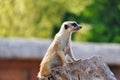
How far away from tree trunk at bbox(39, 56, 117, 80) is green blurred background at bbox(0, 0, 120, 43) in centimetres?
1087

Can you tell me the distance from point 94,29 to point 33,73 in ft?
20.7

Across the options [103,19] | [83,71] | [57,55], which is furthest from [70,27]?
[103,19]

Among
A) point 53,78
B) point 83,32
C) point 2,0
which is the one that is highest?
point 83,32

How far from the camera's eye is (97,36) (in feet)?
66.2

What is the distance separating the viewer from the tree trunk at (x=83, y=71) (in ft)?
18.7

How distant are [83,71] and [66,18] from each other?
14.7 metres

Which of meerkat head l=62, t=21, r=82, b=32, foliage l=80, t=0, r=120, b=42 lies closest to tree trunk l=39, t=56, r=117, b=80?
meerkat head l=62, t=21, r=82, b=32

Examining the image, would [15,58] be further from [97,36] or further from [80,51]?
[97,36]

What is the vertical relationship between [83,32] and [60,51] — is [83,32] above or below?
above

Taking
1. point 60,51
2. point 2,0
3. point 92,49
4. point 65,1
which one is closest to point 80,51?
point 92,49

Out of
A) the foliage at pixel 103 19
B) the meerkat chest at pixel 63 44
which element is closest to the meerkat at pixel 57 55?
the meerkat chest at pixel 63 44

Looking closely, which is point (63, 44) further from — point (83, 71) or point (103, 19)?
point (103, 19)

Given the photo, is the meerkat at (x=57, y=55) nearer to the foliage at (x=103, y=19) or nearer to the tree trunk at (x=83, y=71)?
the tree trunk at (x=83, y=71)

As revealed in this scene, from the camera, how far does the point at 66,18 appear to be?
67.1ft
